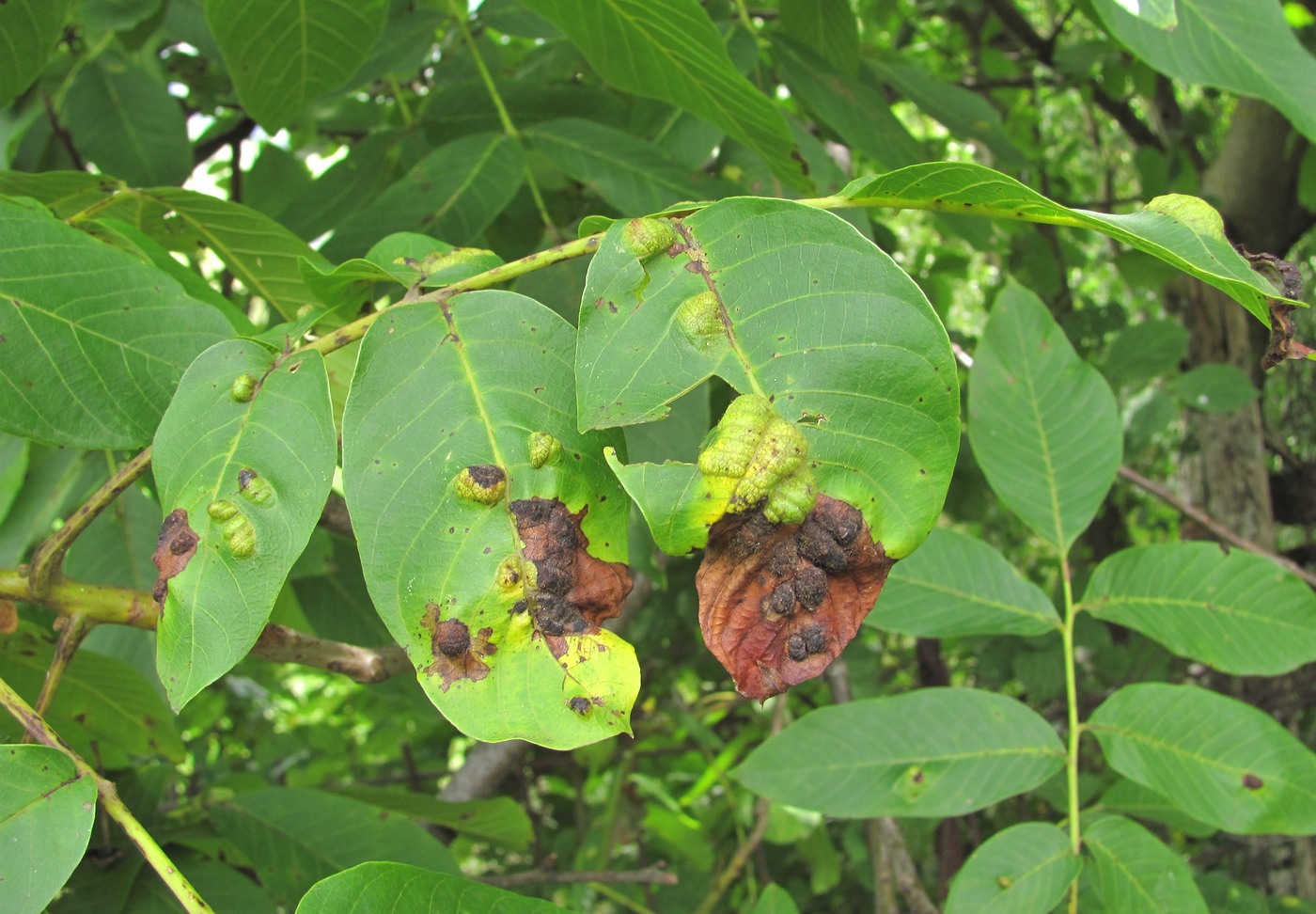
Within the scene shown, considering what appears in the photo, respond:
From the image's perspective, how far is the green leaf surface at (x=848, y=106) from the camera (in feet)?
4.85

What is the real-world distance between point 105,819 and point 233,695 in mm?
2431

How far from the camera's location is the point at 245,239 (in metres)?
1.08

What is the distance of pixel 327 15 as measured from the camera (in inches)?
47.8

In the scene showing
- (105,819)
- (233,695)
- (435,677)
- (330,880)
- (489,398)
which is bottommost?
(233,695)

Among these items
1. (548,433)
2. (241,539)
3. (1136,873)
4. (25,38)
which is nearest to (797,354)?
(548,433)

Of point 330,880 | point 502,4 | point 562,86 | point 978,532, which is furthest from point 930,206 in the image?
point 978,532

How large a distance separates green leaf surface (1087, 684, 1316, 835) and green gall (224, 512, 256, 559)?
3.12 feet

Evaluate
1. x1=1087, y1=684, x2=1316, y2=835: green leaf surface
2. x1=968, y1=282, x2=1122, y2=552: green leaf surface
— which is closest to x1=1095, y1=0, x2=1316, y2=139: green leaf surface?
x1=968, y1=282, x2=1122, y2=552: green leaf surface

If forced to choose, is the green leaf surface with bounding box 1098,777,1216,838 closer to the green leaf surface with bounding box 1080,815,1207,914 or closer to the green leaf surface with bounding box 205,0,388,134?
the green leaf surface with bounding box 1080,815,1207,914

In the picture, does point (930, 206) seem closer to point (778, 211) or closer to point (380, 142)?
point (778, 211)

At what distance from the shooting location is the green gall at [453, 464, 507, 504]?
672 millimetres

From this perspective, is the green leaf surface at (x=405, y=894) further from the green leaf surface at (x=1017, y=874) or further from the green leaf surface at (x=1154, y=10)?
the green leaf surface at (x=1154, y=10)

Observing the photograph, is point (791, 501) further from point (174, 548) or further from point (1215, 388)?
point (1215, 388)

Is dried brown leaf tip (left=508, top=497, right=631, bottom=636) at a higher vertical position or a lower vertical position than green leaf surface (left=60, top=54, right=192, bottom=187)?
lower
